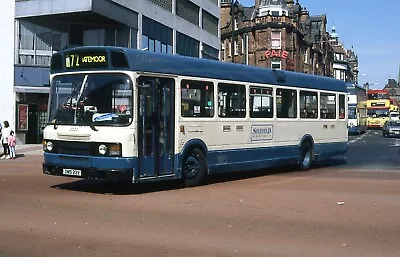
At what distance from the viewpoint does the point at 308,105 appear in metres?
17.6

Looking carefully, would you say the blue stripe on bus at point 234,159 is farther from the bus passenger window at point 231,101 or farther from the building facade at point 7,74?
the building facade at point 7,74

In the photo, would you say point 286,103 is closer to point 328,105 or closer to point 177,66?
point 328,105

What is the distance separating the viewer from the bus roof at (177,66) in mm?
11242

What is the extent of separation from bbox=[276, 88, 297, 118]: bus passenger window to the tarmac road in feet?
8.37

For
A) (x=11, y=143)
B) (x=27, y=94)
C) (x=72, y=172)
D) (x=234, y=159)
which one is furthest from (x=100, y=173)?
(x=27, y=94)

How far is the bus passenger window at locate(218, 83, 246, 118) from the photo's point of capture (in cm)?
1379

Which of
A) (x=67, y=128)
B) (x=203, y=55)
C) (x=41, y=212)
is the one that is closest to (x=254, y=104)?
(x=67, y=128)

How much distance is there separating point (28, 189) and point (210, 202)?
4334 mm

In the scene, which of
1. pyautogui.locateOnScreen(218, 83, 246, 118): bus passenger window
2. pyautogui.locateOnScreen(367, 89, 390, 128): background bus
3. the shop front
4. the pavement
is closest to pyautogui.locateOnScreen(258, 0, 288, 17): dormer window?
pyautogui.locateOnScreen(367, 89, 390, 128): background bus

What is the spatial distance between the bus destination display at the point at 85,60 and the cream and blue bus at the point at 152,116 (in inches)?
0.8

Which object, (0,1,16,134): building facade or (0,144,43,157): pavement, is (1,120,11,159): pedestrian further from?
(0,1,16,134): building facade

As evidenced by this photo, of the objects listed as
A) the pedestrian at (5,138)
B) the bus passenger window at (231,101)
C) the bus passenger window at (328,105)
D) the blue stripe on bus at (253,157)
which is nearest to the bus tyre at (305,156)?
the blue stripe on bus at (253,157)

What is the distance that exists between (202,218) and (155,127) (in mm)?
3329

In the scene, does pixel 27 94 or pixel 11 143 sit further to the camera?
→ pixel 27 94
